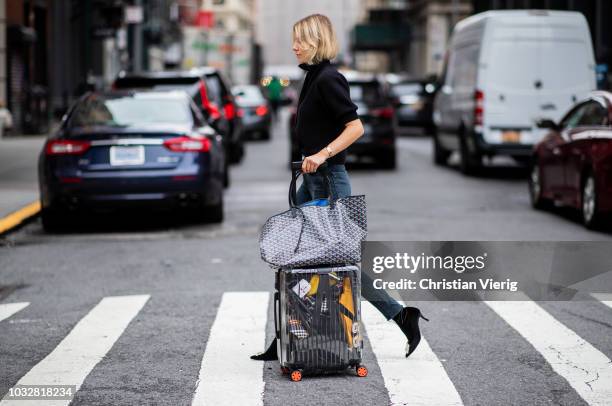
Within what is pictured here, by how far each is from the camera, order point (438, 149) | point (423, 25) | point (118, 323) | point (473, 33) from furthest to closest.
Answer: point (423, 25), point (438, 149), point (473, 33), point (118, 323)

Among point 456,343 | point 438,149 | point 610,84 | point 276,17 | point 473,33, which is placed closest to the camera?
point 456,343

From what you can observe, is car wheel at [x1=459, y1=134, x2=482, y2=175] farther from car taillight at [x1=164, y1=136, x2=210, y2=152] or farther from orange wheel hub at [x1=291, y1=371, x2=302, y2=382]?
orange wheel hub at [x1=291, y1=371, x2=302, y2=382]

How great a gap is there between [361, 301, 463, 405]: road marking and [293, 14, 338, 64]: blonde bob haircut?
1626 millimetres

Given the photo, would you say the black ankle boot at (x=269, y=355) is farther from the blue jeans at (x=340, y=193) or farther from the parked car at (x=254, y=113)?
the parked car at (x=254, y=113)

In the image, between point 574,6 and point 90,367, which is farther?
point 574,6

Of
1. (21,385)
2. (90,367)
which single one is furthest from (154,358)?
(21,385)

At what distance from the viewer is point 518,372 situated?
604 cm

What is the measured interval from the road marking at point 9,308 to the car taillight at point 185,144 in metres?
4.13

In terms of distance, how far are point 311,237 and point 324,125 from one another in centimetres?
71

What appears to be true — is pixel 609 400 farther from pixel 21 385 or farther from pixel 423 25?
pixel 423 25

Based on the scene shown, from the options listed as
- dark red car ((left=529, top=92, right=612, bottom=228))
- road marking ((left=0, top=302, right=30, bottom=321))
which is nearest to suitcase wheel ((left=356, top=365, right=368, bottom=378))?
road marking ((left=0, top=302, right=30, bottom=321))

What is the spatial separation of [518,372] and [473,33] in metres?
14.5

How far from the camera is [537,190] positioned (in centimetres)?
1450

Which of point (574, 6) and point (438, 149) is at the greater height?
point (574, 6)
